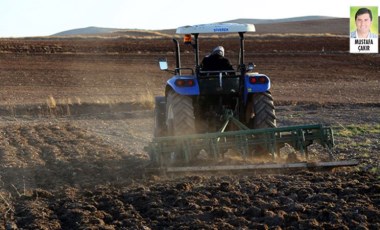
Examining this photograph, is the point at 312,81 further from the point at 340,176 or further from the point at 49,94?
the point at 340,176

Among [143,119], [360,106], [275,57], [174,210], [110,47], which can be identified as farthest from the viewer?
[110,47]

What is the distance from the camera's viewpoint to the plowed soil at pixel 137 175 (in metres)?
6.64

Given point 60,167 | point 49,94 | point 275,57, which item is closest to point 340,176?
point 60,167

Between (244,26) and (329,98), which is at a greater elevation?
(244,26)

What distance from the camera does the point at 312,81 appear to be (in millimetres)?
27016

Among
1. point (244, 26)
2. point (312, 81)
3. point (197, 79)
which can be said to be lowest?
point (312, 81)

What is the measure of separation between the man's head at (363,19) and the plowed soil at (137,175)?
403 inches

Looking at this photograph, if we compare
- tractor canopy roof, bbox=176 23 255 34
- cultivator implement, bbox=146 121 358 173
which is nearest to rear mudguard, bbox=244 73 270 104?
cultivator implement, bbox=146 121 358 173

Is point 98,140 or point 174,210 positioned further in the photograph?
point 98,140

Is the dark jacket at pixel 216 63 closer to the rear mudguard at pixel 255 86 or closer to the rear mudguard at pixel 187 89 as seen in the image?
the rear mudguard at pixel 255 86

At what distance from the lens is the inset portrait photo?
3394 centimetres

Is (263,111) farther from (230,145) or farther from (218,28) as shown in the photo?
(218,28)

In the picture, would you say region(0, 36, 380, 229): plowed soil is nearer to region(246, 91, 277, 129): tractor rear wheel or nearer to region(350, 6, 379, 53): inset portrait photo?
region(246, 91, 277, 129): tractor rear wheel

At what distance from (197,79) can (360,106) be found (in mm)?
9501
